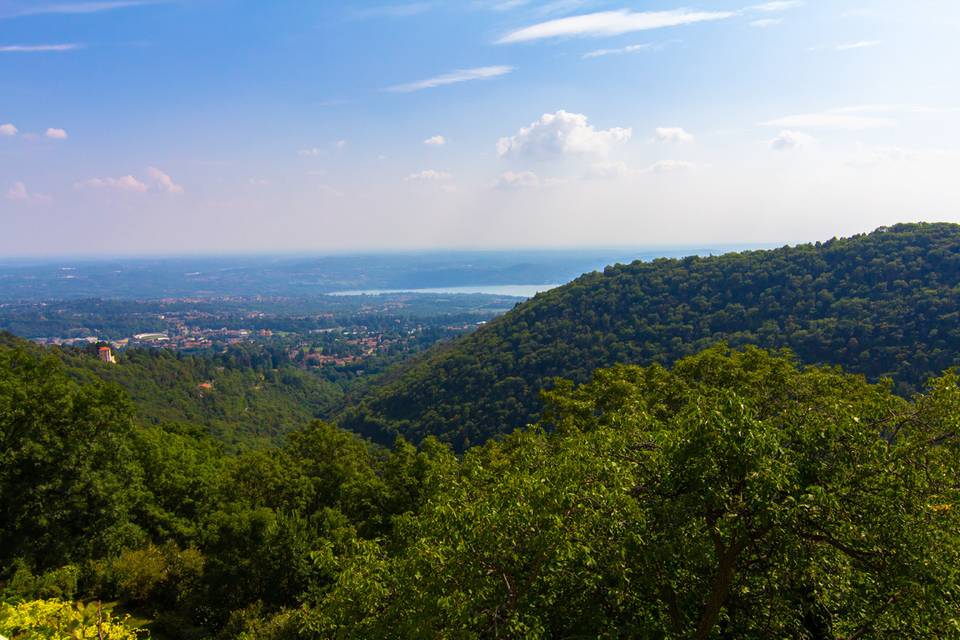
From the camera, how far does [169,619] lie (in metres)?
13.5

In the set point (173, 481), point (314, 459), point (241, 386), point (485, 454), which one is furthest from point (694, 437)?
point (241, 386)

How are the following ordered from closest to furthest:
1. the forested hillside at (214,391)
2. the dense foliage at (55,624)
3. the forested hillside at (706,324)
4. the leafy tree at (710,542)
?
the dense foliage at (55,624)
the leafy tree at (710,542)
the forested hillside at (706,324)
the forested hillside at (214,391)

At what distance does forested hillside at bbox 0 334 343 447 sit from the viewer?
63.0 meters

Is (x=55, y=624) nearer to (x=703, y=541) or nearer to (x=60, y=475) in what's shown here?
(x=703, y=541)

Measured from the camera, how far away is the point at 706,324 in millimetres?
49062

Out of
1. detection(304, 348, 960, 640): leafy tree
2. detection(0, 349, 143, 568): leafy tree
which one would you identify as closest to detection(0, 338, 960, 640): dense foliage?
detection(304, 348, 960, 640): leafy tree

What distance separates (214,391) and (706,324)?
73.0 m

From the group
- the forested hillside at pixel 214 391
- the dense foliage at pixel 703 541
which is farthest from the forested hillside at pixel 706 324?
the dense foliage at pixel 703 541

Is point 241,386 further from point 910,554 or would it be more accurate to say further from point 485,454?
point 910,554

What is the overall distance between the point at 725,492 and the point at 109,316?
247934 mm

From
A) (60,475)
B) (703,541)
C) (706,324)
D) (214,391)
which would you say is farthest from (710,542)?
(214,391)

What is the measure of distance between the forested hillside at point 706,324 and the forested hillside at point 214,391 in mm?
16599

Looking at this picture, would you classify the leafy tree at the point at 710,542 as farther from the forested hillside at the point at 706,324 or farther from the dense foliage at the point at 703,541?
the forested hillside at the point at 706,324

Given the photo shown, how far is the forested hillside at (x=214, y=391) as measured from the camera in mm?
63031
